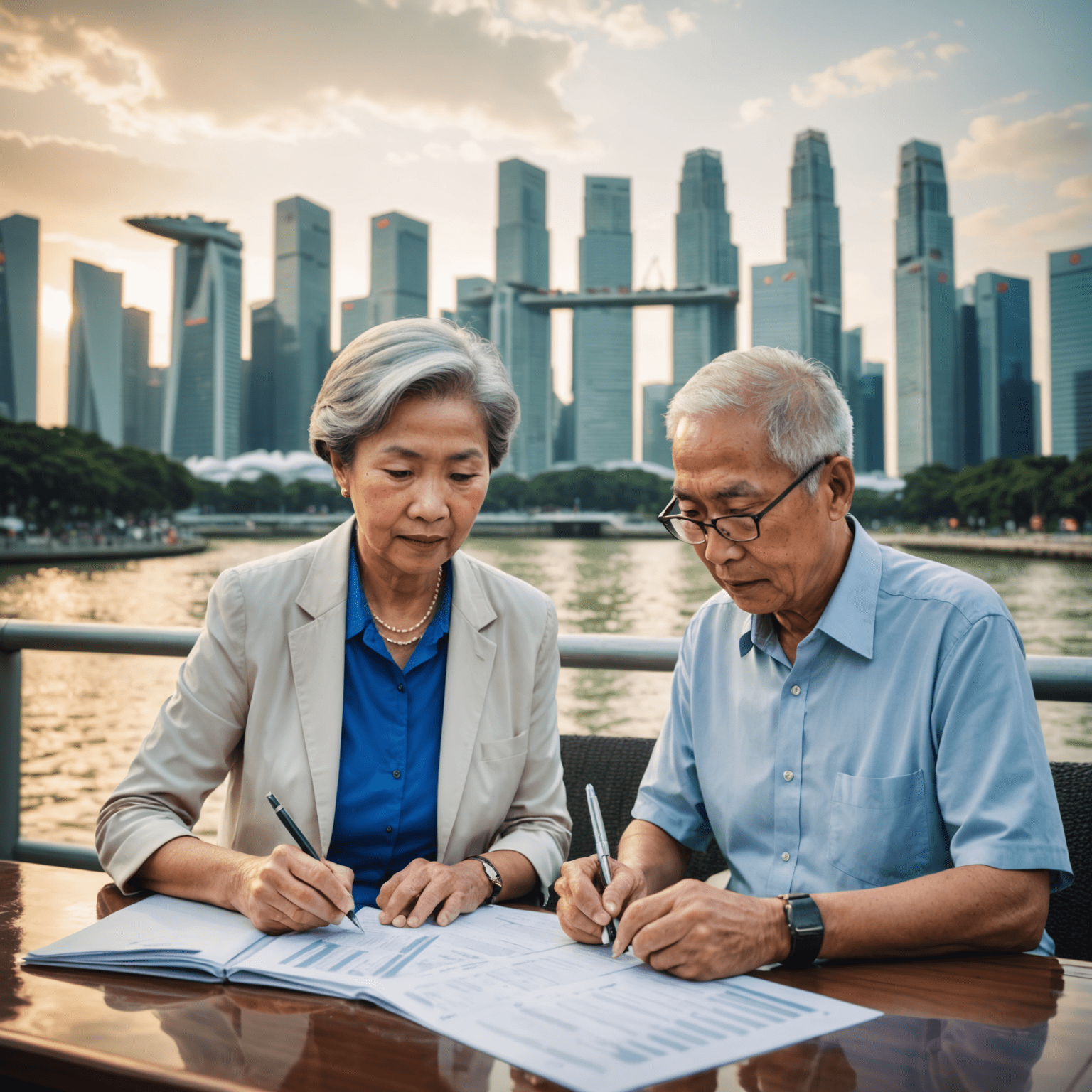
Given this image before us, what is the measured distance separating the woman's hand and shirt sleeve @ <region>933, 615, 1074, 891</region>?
0.66 meters

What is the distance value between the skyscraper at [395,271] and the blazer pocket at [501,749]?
88527mm

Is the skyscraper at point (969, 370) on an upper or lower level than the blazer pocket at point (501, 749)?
upper

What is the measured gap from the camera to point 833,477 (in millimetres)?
1405

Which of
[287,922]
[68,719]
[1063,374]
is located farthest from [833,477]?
[1063,374]

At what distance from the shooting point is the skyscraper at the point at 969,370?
65500mm

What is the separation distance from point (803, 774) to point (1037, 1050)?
59 cm

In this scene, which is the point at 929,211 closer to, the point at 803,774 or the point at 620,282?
the point at 620,282

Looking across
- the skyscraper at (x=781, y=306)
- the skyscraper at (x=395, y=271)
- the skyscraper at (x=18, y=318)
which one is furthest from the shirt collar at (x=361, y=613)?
the skyscraper at (x=395, y=271)

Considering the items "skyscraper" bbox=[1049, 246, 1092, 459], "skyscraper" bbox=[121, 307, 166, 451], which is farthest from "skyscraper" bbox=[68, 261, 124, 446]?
"skyscraper" bbox=[1049, 246, 1092, 459]

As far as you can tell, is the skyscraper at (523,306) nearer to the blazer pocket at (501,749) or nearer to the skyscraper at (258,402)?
the skyscraper at (258,402)

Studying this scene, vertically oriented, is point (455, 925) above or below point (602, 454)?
below

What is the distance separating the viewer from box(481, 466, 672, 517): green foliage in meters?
67.1

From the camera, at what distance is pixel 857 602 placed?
1.40 metres

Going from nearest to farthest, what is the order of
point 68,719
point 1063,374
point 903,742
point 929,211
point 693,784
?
point 903,742, point 693,784, point 68,719, point 1063,374, point 929,211
